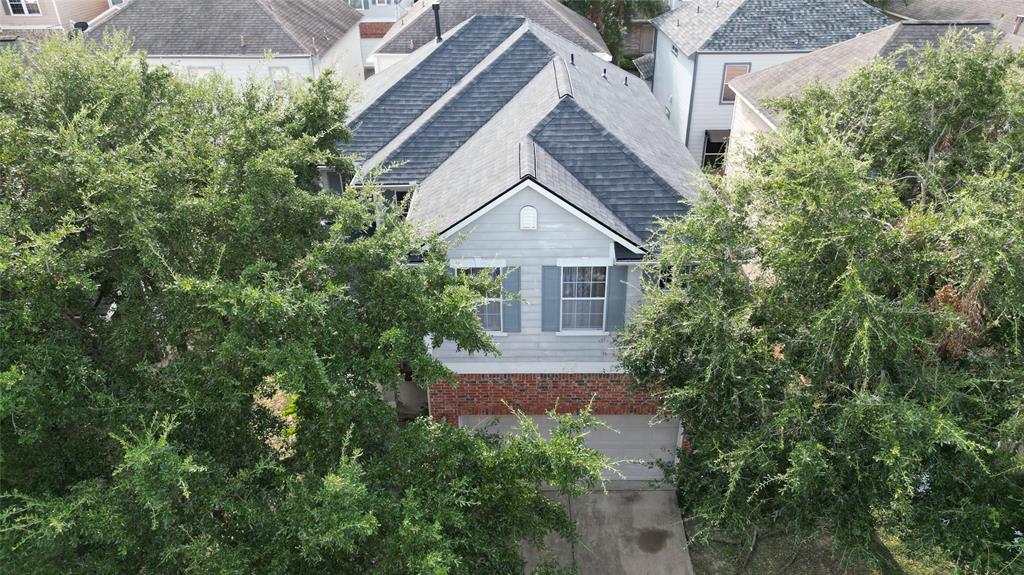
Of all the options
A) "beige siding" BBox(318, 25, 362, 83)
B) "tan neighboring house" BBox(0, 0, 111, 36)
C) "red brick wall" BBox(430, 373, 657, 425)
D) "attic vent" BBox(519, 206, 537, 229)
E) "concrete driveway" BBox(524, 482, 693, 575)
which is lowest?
"concrete driveway" BBox(524, 482, 693, 575)

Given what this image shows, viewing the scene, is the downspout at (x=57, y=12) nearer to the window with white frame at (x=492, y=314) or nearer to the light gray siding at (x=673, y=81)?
the light gray siding at (x=673, y=81)

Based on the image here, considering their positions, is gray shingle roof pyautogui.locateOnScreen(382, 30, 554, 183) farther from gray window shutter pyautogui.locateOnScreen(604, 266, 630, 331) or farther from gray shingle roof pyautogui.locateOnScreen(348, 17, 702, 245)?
gray window shutter pyautogui.locateOnScreen(604, 266, 630, 331)

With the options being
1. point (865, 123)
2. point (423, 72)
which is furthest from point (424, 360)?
point (423, 72)

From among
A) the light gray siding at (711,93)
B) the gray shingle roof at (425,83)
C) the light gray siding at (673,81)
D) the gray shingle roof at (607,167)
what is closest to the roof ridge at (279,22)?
the gray shingle roof at (425,83)


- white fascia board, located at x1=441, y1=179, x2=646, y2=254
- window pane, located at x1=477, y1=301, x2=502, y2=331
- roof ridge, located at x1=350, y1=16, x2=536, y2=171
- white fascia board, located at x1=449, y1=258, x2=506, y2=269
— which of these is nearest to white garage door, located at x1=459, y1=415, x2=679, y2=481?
window pane, located at x1=477, y1=301, x2=502, y2=331

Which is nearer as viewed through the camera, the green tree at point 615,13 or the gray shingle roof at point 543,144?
the gray shingle roof at point 543,144

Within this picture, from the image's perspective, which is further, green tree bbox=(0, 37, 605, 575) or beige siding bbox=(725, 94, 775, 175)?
beige siding bbox=(725, 94, 775, 175)
